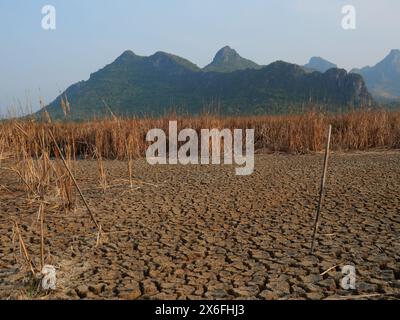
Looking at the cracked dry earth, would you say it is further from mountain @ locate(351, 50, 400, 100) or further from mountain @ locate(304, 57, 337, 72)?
mountain @ locate(304, 57, 337, 72)

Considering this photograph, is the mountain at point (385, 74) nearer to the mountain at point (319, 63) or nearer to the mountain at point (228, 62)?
the mountain at point (319, 63)

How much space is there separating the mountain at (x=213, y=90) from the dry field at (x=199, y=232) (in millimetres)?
19782

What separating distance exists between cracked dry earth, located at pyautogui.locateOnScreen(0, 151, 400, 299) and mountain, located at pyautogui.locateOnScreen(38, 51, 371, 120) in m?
20.2

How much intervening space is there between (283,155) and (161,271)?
514 cm

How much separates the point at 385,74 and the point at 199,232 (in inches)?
6623

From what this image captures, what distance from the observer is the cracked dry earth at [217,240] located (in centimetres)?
208

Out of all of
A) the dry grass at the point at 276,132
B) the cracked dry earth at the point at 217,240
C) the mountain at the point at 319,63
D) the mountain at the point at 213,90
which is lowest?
the cracked dry earth at the point at 217,240

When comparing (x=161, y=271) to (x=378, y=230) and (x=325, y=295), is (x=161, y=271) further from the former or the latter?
(x=378, y=230)

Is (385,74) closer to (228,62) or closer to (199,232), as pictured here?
(228,62)

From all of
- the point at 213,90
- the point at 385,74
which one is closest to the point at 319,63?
the point at 385,74

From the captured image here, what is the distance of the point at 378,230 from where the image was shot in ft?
9.53

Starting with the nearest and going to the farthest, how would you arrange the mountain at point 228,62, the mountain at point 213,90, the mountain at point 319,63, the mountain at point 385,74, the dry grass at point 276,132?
1. the dry grass at point 276,132
2. the mountain at point 213,90
3. the mountain at point 228,62
4. the mountain at point 385,74
5. the mountain at point 319,63

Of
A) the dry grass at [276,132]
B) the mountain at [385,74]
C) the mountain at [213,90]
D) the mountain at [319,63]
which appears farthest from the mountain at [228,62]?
the mountain at [319,63]
